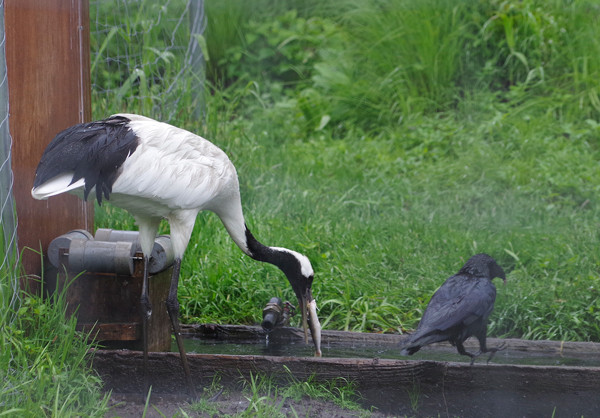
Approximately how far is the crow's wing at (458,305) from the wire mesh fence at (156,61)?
280 centimetres

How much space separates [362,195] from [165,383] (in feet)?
10.5

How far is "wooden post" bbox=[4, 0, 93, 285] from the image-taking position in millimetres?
3855

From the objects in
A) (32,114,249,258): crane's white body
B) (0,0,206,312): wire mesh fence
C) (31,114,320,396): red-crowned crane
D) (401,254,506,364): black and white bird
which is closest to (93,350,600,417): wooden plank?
(401,254,506,364): black and white bird

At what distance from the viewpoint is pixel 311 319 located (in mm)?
4203

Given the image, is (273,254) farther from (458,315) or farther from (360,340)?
(458,315)

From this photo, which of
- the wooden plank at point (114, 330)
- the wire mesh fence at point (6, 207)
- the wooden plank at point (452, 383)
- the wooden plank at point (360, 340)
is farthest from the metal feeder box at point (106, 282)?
the wooden plank at point (452, 383)

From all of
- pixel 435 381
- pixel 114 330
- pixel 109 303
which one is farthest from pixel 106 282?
pixel 435 381

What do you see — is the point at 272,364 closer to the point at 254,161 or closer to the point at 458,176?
the point at 254,161

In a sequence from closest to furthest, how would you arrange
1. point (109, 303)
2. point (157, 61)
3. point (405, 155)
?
point (109, 303), point (157, 61), point (405, 155)

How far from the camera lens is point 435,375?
3545 millimetres

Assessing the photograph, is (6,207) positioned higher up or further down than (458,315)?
higher up

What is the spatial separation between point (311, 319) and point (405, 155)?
3599 millimetres

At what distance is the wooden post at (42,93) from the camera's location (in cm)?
386

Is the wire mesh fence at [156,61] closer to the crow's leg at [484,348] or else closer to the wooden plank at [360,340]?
the wooden plank at [360,340]
